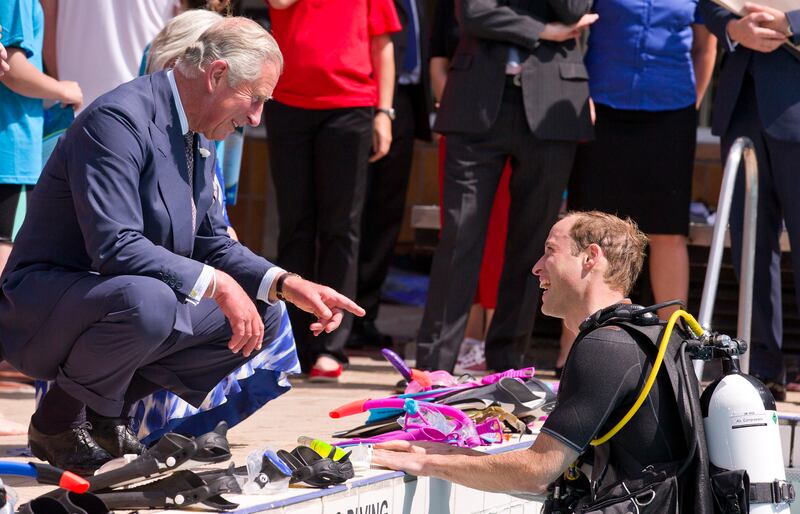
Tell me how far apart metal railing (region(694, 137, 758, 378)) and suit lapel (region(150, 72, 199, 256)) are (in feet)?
6.35

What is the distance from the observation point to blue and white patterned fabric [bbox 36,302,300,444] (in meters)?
3.84

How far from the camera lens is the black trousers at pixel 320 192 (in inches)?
207

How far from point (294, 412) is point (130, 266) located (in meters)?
1.38

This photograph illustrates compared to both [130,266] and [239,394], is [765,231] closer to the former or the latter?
[239,394]

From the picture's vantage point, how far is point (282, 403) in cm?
471

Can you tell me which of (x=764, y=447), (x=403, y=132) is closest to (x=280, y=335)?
(x=764, y=447)

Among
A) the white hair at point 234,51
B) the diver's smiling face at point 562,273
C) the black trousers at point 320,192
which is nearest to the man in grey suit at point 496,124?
the black trousers at point 320,192

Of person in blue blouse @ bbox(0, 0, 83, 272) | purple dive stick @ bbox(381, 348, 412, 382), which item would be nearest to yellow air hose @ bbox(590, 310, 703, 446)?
purple dive stick @ bbox(381, 348, 412, 382)

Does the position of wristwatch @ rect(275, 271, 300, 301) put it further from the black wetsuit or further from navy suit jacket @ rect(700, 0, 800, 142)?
navy suit jacket @ rect(700, 0, 800, 142)

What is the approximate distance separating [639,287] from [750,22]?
5.85 feet

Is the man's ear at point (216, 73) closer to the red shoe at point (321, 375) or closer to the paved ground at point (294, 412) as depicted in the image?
the paved ground at point (294, 412)

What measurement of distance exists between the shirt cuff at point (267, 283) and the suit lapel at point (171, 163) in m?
0.25

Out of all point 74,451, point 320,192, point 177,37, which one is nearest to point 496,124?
point 320,192

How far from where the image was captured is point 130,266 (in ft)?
10.8
